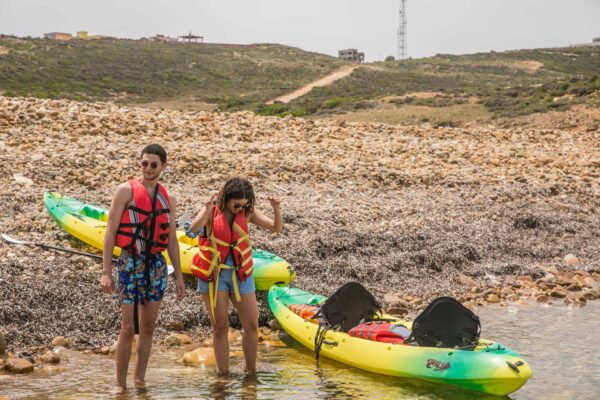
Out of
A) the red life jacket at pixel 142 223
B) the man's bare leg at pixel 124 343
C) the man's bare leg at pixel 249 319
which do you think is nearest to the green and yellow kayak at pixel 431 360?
the man's bare leg at pixel 249 319

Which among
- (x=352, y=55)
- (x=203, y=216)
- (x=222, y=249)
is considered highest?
(x=352, y=55)

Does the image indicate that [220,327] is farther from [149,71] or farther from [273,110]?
[149,71]

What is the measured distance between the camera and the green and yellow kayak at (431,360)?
23.2 feet

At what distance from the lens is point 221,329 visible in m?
7.12

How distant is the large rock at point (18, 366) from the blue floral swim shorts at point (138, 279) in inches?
70.0

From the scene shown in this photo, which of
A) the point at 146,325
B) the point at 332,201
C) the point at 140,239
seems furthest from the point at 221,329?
the point at 332,201

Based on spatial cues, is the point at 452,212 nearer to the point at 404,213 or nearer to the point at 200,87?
the point at 404,213

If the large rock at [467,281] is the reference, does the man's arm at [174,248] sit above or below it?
above

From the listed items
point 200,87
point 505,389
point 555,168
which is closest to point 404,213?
point 555,168

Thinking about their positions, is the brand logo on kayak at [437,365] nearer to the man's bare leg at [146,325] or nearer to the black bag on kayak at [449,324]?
the black bag on kayak at [449,324]

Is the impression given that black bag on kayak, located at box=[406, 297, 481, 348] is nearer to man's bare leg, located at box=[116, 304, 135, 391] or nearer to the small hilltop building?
man's bare leg, located at box=[116, 304, 135, 391]

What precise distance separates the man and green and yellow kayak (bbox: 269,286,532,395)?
2.33m

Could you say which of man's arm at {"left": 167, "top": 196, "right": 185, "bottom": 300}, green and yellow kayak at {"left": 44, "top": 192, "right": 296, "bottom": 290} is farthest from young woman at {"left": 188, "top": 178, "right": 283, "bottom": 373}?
green and yellow kayak at {"left": 44, "top": 192, "right": 296, "bottom": 290}

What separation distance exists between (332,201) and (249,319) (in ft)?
29.1
